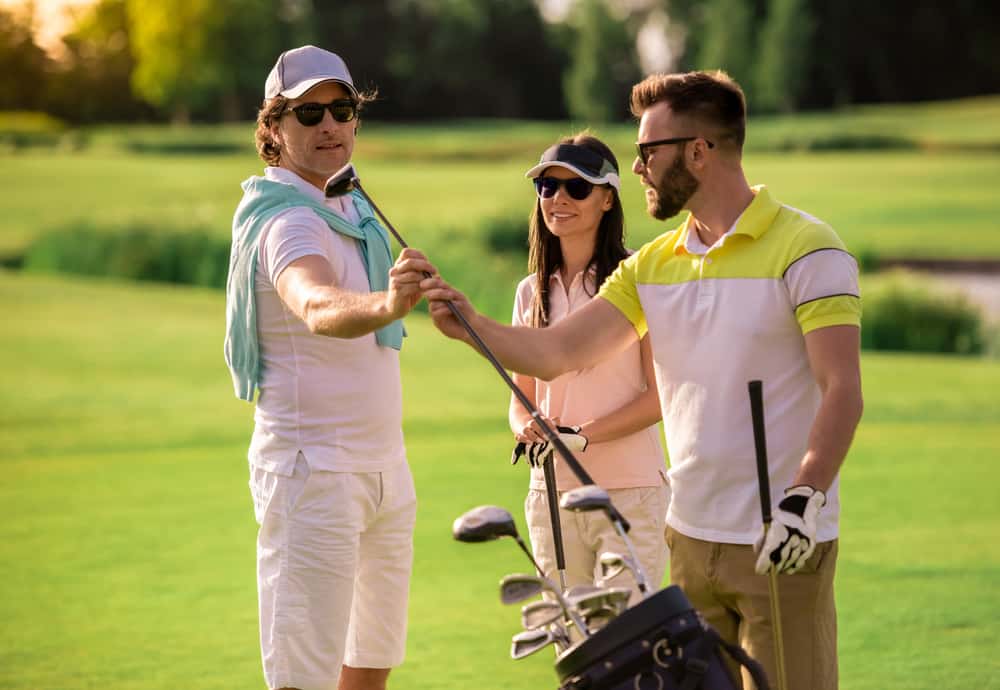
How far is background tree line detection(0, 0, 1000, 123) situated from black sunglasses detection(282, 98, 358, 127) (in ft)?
106

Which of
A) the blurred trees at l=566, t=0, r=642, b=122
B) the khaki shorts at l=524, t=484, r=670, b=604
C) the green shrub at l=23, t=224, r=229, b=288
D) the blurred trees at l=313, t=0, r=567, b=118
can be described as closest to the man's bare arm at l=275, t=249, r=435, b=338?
the khaki shorts at l=524, t=484, r=670, b=604

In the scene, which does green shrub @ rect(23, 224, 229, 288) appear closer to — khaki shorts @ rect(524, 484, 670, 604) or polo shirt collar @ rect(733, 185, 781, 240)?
khaki shorts @ rect(524, 484, 670, 604)

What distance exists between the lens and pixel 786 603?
296cm

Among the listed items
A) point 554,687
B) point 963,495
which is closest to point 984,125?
point 963,495

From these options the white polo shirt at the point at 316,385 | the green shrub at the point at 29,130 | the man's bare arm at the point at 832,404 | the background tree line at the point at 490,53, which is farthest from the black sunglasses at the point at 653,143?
the background tree line at the point at 490,53

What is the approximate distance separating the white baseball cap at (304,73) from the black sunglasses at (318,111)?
0.04 meters

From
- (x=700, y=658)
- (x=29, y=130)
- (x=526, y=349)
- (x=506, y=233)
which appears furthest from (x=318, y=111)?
(x=29, y=130)

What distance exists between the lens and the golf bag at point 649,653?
8.03 feet

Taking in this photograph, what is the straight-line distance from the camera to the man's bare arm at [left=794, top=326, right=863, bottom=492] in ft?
9.15

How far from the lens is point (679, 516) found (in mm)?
3123

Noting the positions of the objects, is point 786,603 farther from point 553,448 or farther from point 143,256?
point 143,256

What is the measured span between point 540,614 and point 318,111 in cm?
143

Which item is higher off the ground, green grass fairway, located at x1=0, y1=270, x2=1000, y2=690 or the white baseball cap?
the white baseball cap

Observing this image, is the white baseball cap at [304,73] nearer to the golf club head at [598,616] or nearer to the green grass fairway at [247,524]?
the golf club head at [598,616]
